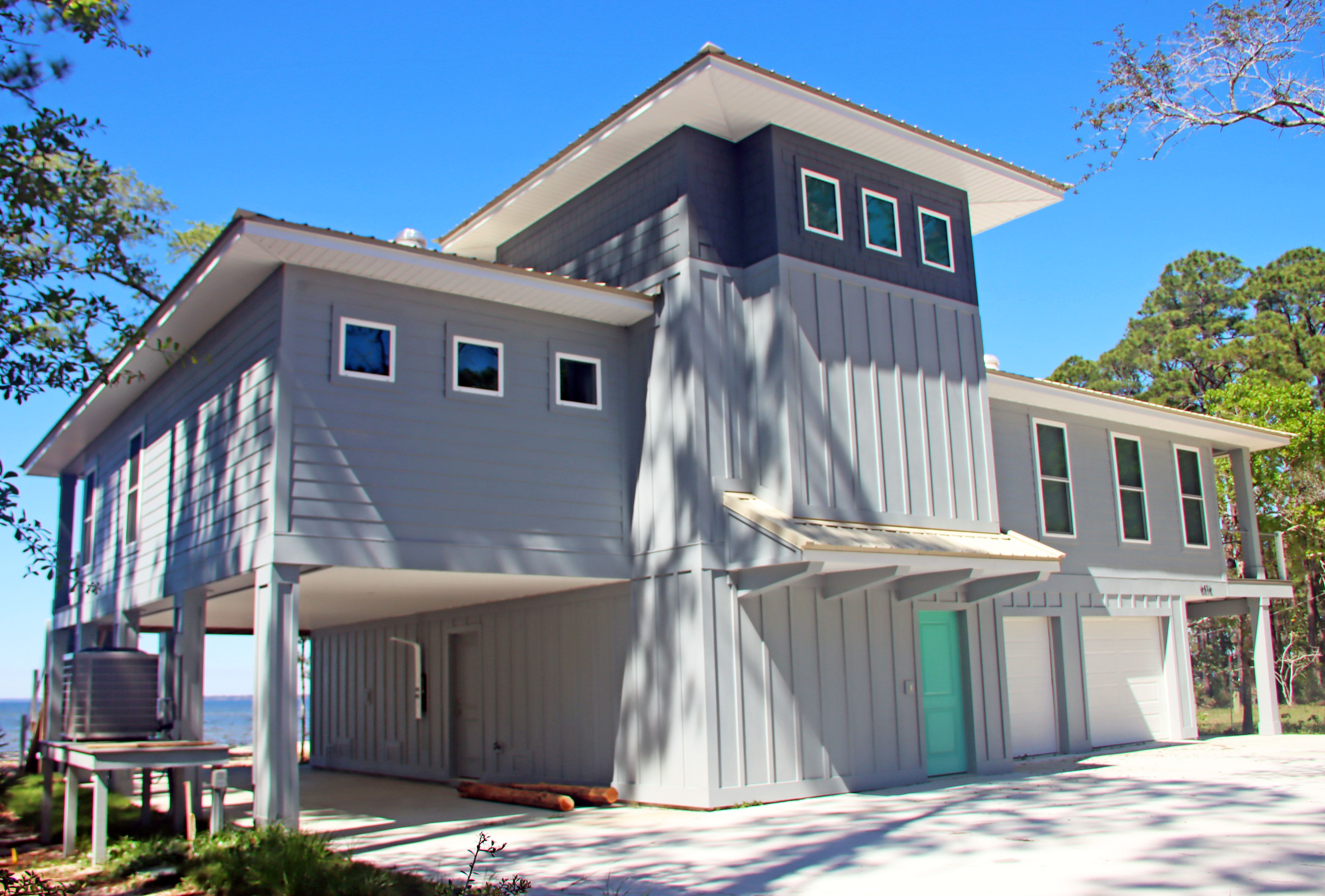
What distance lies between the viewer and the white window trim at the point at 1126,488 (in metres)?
15.9

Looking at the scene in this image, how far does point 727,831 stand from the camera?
8.38 meters

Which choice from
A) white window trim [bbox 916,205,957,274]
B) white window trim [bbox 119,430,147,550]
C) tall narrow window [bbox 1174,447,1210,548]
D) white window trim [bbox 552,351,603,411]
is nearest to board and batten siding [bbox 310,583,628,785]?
white window trim [bbox 552,351,603,411]

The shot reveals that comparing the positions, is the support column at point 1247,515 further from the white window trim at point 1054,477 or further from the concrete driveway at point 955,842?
the concrete driveway at point 955,842

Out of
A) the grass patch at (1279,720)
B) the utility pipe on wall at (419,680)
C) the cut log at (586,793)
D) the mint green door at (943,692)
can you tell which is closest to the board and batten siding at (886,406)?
the mint green door at (943,692)

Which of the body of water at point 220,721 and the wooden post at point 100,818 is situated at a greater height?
the wooden post at point 100,818

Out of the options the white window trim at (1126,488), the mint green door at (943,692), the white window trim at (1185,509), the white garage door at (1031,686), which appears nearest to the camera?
the mint green door at (943,692)

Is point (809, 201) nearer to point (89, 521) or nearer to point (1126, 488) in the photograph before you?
point (1126, 488)

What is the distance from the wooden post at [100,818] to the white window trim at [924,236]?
9.76 m

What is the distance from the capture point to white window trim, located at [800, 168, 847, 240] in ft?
36.8

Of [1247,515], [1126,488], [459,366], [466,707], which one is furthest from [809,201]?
[1247,515]

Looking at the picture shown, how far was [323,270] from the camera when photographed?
9.48 meters

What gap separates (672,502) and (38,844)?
22.1ft

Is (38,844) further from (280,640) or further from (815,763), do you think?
(815,763)

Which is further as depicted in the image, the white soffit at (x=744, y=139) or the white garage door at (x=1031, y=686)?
the white garage door at (x=1031, y=686)
